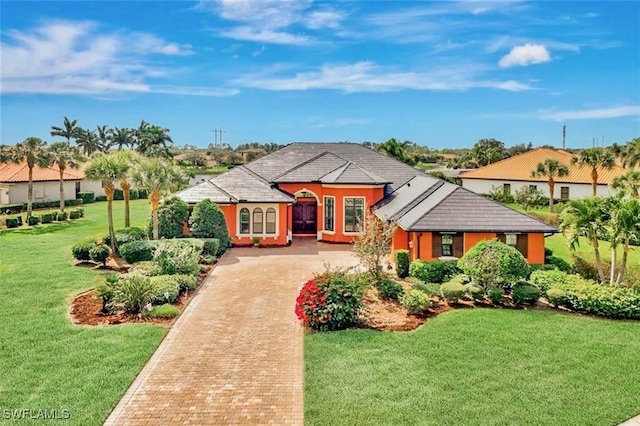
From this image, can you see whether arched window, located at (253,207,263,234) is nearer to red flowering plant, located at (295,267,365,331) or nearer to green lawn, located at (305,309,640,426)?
red flowering plant, located at (295,267,365,331)

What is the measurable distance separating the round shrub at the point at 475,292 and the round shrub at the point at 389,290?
231 cm

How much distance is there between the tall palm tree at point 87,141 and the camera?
9169cm

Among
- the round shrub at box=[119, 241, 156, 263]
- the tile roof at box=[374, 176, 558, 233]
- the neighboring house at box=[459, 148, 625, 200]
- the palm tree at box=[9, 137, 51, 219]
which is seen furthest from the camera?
the neighboring house at box=[459, 148, 625, 200]

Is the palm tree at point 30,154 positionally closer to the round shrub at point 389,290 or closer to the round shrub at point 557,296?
the round shrub at point 389,290

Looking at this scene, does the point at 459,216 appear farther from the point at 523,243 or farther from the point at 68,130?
the point at 68,130

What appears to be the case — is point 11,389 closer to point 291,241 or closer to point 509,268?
point 509,268

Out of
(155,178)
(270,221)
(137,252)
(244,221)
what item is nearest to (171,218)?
(155,178)

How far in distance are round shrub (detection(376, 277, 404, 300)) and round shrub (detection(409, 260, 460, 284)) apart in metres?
2.82

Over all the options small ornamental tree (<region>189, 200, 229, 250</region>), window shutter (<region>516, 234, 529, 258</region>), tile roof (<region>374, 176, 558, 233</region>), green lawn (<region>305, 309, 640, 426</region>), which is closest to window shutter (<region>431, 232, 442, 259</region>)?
tile roof (<region>374, 176, 558, 233</region>)

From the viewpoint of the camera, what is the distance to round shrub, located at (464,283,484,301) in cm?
1672

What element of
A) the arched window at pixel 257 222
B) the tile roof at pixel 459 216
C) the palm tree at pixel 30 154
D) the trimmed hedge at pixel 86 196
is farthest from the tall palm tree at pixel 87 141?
the tile roof at pixel 459 216

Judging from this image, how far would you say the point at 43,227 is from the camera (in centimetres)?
3625

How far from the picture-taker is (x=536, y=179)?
49156mm

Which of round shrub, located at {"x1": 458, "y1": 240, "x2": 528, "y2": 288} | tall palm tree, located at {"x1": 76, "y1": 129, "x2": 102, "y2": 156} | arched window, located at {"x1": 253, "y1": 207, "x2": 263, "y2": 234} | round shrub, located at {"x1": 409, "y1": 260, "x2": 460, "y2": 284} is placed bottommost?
round shrub, located at {"x1": 409, "y1": 260, "x2": 460, "y2": 284}
